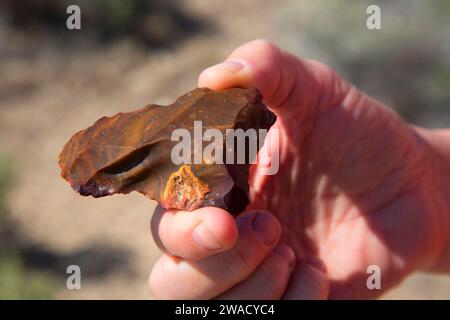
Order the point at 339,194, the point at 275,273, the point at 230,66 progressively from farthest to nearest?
the point at 339,194 < the point at 275,273 < the point at 230,66

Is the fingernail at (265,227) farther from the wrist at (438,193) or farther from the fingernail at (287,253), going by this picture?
the wrist at (438,193)

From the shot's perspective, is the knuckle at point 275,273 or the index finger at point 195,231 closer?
the index finger at point 195,231

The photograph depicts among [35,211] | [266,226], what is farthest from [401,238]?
[35,211]

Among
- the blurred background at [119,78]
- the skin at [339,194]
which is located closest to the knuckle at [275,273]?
the skin at [339,194]

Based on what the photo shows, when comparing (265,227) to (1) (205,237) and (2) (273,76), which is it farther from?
(2) (273,76)

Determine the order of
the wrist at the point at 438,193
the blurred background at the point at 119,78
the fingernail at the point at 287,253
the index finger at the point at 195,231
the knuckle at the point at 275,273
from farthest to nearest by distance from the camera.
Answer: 1. the blurred background at the point at 119,78
2. the wrist at the point at 438,193
3. the fingernail at the point at 287,253
4. the knuckle at the point at 275,273
5. the index finger at the point at 195,231

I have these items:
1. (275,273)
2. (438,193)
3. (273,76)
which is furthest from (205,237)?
(438,193)
